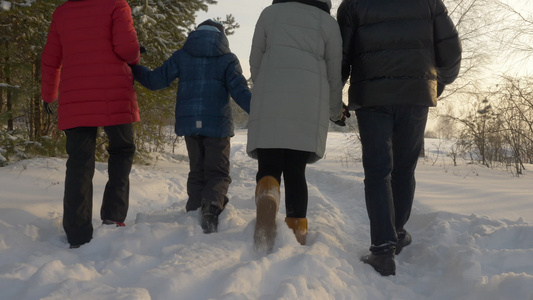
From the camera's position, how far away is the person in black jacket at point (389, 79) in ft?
7.48

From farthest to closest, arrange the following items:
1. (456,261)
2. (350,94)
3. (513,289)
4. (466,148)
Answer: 1. (466,148)
2. (350,94)
3. (456,261)
4. (513,289)

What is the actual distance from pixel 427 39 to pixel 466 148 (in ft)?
28.2

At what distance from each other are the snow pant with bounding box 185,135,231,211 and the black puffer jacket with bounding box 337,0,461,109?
1.16 m

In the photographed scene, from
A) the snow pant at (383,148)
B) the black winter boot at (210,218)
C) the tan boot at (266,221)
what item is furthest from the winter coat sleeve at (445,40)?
the black winter boot at (210,218)

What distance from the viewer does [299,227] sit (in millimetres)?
2420

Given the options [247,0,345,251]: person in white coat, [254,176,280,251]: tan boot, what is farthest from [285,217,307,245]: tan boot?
[254,176,280,251]: tan boot

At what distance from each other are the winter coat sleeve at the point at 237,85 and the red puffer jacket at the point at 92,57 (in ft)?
2.44

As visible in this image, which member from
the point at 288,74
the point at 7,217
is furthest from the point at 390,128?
the point at 7,217

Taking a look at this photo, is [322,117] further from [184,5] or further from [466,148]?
[466,148]

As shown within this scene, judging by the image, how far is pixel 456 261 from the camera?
2.20 metres

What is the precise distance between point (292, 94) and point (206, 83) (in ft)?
2.75

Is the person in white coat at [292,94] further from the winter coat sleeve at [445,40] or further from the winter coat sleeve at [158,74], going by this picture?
the winter coat sleeve at [158,74]

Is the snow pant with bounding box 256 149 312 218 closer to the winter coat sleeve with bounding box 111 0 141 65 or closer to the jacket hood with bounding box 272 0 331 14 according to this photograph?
the jacket hood with bounding box 272 0 331 14

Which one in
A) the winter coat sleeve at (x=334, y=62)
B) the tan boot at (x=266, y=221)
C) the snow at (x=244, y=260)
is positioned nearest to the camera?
the snow at (x=244, y=260)
